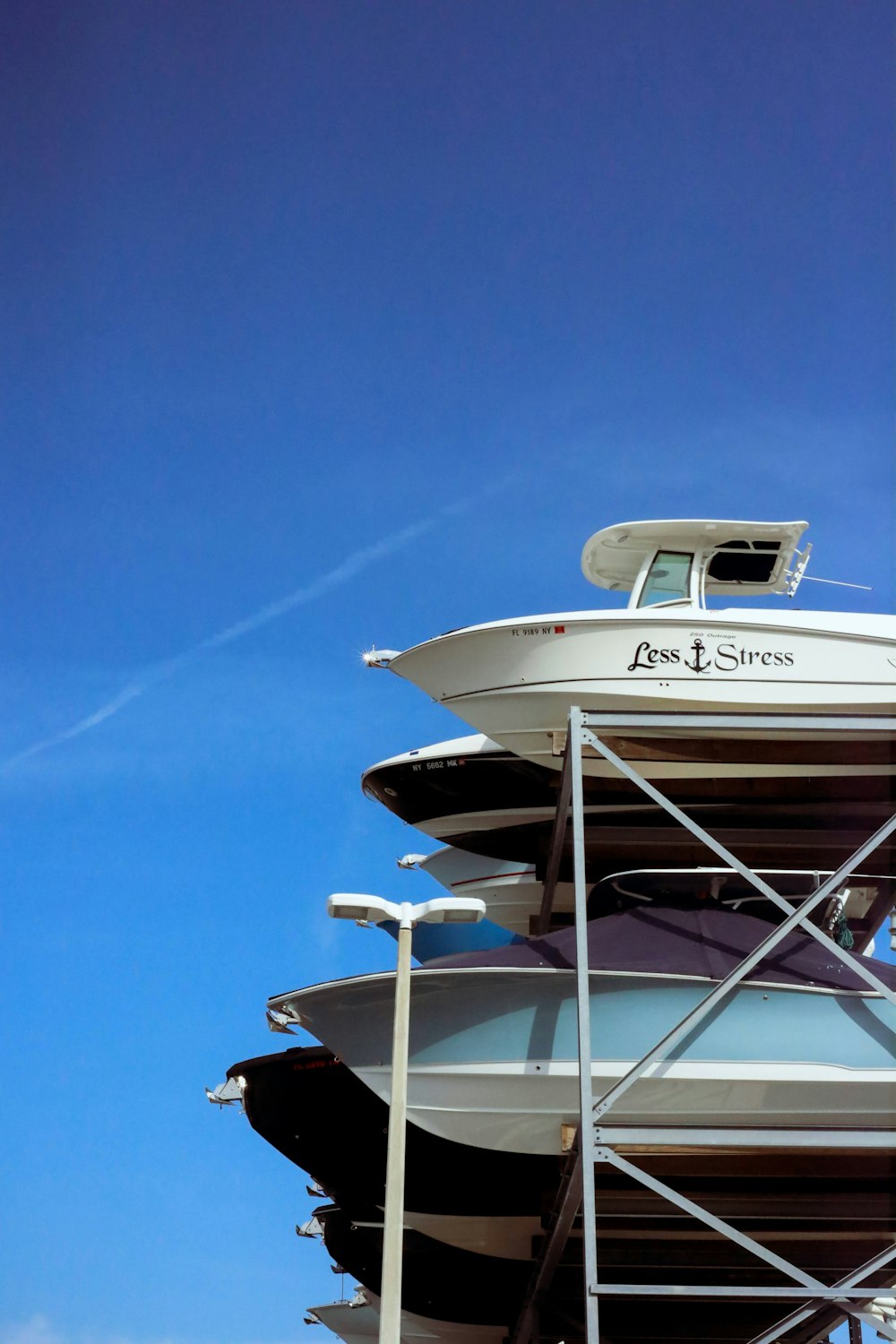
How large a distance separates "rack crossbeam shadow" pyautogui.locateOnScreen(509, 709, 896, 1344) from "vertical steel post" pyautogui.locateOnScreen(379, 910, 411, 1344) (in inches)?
42.4

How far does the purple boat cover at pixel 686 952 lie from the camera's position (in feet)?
29.0

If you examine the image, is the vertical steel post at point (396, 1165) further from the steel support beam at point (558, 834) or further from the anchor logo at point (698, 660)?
the anchor logo at point (698, 660)

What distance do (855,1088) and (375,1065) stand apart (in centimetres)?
299

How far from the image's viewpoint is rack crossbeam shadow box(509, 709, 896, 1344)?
7848 mm

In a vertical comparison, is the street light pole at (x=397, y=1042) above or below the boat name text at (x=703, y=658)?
below

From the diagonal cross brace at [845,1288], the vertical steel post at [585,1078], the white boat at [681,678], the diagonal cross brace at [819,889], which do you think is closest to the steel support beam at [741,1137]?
the vertical steel post at [585,1078]

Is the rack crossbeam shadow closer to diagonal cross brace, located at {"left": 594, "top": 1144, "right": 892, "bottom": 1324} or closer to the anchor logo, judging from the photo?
diagonal cross brace, located at {"left": 594, "top": 1144, "right": 892, "bottom": 1324}

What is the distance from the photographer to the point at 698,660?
9695mm

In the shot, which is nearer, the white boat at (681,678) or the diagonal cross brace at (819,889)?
the diagonal cross brace at (819,889)

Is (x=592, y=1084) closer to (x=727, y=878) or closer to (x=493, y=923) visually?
(x=727, y=878)

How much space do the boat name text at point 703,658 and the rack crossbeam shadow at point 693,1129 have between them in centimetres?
43

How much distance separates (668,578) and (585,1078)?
4594 millimetres

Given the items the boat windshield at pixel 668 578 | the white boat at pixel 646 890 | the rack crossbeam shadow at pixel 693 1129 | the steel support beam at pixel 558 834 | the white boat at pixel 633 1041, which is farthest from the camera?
the boat windshield at pixel 668 578

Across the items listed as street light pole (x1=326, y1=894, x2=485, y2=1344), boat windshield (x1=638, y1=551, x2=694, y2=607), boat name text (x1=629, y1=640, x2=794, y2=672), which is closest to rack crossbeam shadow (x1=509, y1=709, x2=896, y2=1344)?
boat name text (x1=629, y1=640, x2=794, y2=672)
